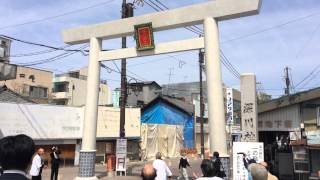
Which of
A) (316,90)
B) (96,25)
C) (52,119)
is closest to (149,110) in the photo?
(52,119)

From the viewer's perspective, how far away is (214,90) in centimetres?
1628

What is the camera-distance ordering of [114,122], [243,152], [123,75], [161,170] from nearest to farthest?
[161,170]
[243,152]
[123,75]
[114,122]

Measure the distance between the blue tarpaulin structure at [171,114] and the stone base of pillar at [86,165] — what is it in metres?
23.3

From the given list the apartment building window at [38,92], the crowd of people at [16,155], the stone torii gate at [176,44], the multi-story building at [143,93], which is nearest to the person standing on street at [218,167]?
the crowd of people at [16,155]

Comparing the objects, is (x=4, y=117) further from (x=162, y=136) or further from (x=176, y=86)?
(x=176, y=86)

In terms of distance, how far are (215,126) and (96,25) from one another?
25.6ft

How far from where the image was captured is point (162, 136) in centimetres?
4078

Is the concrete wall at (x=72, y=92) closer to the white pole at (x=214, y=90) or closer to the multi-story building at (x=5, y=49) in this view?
the multi-story building at (x=5, y=49)

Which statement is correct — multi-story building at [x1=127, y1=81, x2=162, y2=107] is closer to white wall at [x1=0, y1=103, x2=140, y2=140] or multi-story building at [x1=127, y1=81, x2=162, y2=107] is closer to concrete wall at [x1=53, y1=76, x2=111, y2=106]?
concrete wall at [x1=53, y1=76, x2=111, y2=106]

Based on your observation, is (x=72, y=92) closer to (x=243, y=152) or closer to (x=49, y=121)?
(x=49, y=121)

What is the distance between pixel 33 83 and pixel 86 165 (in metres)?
39.2

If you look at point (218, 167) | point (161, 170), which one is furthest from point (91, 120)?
point (218, 167)

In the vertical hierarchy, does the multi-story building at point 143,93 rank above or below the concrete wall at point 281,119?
above

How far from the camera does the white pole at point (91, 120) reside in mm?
19109
